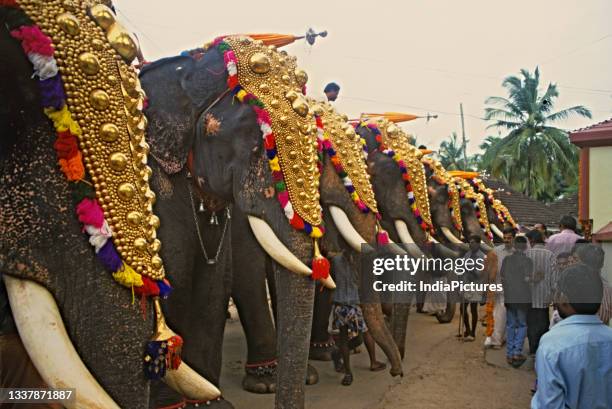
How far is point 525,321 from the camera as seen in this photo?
7.20 m

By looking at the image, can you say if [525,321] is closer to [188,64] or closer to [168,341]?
[188,64]

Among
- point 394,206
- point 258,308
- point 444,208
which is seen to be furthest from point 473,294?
point 258,308

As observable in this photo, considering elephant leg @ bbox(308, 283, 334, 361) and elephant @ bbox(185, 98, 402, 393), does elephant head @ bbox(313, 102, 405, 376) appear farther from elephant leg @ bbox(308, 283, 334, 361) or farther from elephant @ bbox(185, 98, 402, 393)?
elephant leg @ bbox(308, 283, 334, 361)

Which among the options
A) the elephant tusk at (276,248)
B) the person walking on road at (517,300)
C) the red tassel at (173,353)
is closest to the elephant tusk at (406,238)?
the person walking on road at (517,300)

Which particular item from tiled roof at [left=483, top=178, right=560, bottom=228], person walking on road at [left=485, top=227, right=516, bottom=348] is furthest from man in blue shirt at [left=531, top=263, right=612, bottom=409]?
tiled roof at [left=483, top=178, right=560, bottom=228]

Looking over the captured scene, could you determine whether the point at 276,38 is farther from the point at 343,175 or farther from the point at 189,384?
the point at 189,384

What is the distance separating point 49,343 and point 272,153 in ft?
7.98

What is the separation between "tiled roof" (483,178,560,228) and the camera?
21.6m

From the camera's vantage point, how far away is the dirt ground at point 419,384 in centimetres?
530

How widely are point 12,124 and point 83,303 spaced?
479 mm

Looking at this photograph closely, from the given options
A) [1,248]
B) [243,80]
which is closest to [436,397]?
[243,80]

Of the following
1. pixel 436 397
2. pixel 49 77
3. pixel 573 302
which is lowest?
pixel 436 397

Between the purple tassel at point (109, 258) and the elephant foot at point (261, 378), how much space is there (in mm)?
4014

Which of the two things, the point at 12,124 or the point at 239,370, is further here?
the point at 239,370
